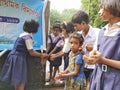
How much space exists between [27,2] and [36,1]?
6.8 inches

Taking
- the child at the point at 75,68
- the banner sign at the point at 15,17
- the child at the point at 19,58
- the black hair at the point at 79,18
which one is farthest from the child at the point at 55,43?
the child at the point at 75,68

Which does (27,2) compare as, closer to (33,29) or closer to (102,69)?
(33,29)

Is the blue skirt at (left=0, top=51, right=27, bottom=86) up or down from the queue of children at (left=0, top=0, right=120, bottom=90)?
down

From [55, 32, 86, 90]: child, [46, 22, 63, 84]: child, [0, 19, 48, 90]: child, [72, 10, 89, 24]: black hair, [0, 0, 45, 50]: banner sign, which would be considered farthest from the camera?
[46, 22, 63, 84]: child

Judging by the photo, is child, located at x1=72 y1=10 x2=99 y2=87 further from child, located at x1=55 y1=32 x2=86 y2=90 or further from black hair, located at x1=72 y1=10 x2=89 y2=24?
child, located at x1=55 y1=32 x2=86 y2=90

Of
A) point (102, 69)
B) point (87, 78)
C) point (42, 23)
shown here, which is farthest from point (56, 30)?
point (102, 69)

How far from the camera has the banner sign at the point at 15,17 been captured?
18.1 feet

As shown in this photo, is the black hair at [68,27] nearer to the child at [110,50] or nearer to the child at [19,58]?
Answer: the child at [19,58]

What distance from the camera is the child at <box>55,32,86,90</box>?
12.9 feet

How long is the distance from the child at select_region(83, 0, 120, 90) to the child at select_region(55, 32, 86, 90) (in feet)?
4.66

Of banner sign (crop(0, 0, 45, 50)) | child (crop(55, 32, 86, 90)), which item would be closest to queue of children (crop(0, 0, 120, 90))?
child (crop(55, 32, 86, 90))

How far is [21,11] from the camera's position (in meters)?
5.70

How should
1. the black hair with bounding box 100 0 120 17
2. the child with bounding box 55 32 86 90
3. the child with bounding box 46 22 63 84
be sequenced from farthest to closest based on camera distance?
the child with bounding box 46 22 63 84, the child with bounding box 55 32 86 90, the black hair with bounding box 100 0 120 17

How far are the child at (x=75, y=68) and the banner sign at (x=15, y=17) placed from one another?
188 cm
